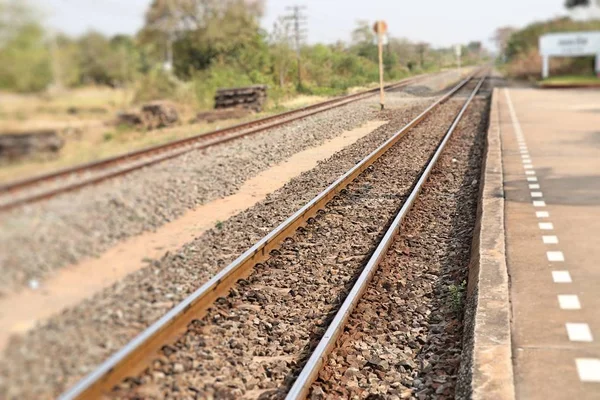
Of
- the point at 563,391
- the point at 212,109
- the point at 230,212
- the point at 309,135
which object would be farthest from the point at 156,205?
the point at 212,109

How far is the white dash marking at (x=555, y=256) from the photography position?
5.90m

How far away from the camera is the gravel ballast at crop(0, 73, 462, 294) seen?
4.08m

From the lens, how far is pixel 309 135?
15.4 meters

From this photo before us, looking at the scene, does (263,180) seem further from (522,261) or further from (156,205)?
(522,261)

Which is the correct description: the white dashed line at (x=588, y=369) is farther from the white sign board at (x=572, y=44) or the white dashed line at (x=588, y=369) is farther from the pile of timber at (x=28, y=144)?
the white sign board at (x=572, y=44)

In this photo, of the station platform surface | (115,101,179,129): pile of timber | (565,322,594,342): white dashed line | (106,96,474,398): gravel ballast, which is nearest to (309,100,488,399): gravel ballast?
(106,96,474,398): gravel ballast

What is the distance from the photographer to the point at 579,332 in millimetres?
4355

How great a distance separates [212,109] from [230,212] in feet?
43.8

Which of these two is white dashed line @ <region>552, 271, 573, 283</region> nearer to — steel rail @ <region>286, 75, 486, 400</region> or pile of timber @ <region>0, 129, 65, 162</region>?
steel rail @ <region>286, 75, 486, 400</region>

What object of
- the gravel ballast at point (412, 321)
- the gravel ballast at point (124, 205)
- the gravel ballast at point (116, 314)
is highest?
the gravel ballast at point (124, 205)

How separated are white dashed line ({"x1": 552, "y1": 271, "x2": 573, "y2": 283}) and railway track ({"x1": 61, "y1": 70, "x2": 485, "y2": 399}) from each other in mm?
1715

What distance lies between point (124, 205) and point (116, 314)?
2526 mm

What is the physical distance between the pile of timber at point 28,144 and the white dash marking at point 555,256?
4.74 metres

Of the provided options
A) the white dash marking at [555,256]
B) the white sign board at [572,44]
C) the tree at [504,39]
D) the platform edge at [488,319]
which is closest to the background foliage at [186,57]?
the platform edge at [488,319]
